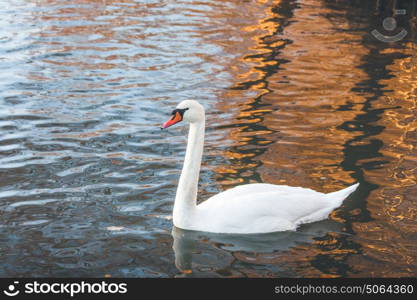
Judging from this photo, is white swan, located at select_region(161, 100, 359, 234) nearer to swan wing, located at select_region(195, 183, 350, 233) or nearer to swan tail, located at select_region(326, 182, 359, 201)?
swan wing, located at select_region(195, 183, 350, 233)

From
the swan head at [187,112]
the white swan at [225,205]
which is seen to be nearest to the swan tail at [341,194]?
the white swan at [225,205]

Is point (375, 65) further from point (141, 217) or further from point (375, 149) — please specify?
point (141, 217)

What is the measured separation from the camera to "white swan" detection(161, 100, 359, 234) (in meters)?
8.75

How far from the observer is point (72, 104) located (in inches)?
550

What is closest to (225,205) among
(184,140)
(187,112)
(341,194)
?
(187,112)

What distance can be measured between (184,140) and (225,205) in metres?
3.66

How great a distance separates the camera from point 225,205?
8.80m

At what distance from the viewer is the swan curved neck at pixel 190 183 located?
8.80m

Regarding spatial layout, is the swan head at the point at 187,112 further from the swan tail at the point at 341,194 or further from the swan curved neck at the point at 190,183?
the swan tail at the point at 341,194

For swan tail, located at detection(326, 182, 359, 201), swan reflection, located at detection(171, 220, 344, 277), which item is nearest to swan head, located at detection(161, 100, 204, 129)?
swan reflection, located at detection(171, 220, 344, 277)

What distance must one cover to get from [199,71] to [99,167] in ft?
21.0

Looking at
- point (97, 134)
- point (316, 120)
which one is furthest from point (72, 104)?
point (316, 120)

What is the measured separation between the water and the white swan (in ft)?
0.48

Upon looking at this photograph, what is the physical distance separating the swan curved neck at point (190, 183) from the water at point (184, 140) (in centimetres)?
19
